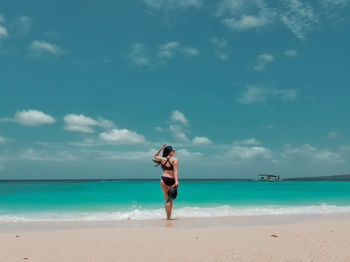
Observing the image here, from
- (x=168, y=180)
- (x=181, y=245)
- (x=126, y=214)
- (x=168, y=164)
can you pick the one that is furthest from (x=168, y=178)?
(x=126, y=214)

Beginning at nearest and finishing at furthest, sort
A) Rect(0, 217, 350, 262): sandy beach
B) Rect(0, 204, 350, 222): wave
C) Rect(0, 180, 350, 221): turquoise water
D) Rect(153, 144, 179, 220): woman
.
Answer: Rect(0, 217, 350, 262): sandy beach < Rect(153, 144, 179, 220): woman < Rect(0, 204, 350, 222): wave < Rect(0, 180, 350, 221): turquoise water

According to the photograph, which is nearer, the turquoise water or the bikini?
the bikini

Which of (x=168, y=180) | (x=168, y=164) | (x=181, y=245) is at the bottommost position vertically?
(x=181, y=245)

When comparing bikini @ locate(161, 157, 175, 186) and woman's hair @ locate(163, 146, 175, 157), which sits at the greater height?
woman's hair @ locate(163, 146, 175, 157)

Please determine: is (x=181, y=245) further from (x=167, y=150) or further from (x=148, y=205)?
(x=148, y=205)

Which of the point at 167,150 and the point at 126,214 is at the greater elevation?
the point at 167,150

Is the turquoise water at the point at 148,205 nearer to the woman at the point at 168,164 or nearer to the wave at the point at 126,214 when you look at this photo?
the wave at the point at 126,214

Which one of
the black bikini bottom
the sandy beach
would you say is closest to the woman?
the black bikini bottom

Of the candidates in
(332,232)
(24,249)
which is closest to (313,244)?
(332,232)

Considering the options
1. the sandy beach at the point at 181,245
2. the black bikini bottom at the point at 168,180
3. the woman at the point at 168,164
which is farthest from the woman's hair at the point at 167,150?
the sandy beach at the point at 181,245

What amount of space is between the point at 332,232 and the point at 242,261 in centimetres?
358

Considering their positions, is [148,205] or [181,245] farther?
[148,205]

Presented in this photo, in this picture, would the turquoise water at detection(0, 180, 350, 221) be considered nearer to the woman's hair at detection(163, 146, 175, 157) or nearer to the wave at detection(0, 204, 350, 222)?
the wave at detection(0, 204, 350, 222)

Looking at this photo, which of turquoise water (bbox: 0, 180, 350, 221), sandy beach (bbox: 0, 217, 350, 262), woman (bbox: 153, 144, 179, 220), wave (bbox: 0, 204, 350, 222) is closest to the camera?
sandy beach (bbox: 0, 217, 350, 262)
